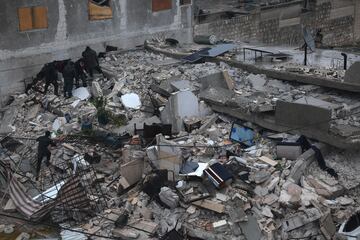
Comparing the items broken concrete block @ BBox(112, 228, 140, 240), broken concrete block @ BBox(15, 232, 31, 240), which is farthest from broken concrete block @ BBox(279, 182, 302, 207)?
broken concrete block @ BBox(15, 232, 31, 240)

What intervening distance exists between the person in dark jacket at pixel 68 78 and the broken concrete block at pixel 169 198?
6.72 m

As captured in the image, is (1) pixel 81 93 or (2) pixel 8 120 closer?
(2) pixel 8 120

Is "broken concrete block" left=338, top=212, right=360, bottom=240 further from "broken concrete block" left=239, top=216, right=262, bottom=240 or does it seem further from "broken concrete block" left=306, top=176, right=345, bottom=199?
"broken concrete block" left=239, top=216, right=262, bottom=240

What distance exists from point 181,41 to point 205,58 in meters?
4.59

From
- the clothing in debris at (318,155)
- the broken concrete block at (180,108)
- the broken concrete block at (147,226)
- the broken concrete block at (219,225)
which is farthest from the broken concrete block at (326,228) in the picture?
the broken concrete block at (180,108)

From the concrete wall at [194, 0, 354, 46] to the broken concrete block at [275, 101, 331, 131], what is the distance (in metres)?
11.0

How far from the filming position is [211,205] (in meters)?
10.4

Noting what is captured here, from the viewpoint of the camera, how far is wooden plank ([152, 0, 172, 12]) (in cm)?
2051

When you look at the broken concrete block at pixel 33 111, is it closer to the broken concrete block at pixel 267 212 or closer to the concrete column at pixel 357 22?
the broken concrete block at pixel 267 212

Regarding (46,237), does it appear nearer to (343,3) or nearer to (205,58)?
(205,58)

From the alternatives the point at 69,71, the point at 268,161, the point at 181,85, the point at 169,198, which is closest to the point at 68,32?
the point at 69,71

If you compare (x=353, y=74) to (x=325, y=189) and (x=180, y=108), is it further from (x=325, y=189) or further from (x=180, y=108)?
(x=180, y=108)

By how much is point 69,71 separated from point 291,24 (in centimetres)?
1429

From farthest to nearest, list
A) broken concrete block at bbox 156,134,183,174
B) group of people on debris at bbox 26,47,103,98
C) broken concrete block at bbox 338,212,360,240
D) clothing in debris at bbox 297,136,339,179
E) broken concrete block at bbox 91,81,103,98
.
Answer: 1. group of people on debris at bbox 26,47,103,98
2. broken concrete block at bbox 91,81,103,98
3. broken concrete block at bbox 156,134,183,174
4. clothing in debris at bbox 297,136,339,179
5. broken concrete block at bbox 338,212,360,240
